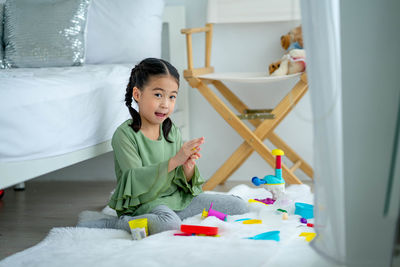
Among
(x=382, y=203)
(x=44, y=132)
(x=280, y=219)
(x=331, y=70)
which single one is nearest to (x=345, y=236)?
(x=382, y=203)

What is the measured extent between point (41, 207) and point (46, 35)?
73cm

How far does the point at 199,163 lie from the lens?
2781 millimetres

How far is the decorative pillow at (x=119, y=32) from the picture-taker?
2438mm

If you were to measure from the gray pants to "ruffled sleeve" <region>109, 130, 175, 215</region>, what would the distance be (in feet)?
0.15

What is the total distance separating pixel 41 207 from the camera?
2205 millimetres

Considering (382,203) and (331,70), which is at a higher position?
(331,70)

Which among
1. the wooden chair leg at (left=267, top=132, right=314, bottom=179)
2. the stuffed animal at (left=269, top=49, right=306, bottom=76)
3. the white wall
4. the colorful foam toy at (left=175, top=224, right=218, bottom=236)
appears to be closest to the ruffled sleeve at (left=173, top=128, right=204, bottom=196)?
the colorful foam toy at (left=175, top=224, right=218, bottom=236)

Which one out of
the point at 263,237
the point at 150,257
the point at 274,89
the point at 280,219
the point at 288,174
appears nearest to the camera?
the point at 150,257

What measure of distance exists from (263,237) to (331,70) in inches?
25.4

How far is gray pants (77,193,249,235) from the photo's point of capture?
5.09ft

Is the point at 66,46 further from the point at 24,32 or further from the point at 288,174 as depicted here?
the point at 288,174

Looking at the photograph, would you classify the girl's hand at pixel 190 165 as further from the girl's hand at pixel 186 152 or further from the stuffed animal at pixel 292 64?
the stuffed animal at pixel 292 64

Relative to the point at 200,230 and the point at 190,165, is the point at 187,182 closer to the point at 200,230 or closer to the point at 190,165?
the point at 190,165

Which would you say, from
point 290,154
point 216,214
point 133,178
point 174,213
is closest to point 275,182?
point 216,214
